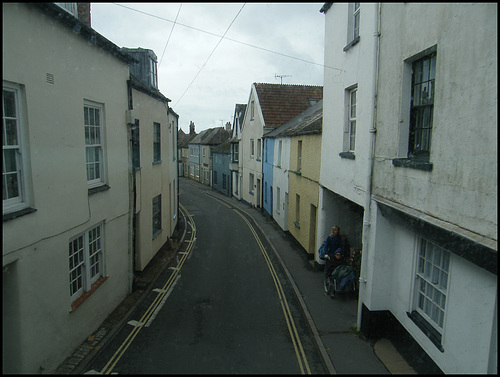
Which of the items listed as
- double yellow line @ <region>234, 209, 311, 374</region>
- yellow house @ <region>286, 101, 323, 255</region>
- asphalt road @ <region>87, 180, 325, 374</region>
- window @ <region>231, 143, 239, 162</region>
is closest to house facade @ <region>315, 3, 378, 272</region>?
yellow house @ <region>286, 101, 323, 255</region>

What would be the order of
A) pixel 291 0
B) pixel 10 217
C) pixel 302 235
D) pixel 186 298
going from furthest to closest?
pixel 302 235
pixel 186 298
pixel 10 217
pixel 291 0

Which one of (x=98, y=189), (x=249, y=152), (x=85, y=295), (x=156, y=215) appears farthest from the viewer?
(x=249, y=152)

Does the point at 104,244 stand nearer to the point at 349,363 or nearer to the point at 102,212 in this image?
the point at 102,212

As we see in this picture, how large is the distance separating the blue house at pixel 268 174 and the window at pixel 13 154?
1735 centimetres

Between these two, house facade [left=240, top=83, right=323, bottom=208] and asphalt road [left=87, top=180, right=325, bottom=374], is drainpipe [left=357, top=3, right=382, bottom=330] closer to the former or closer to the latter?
asphalt road [left=87, top=180, right=325, bottom=374]

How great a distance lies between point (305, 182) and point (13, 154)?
1083 cm

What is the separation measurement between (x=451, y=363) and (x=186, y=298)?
6910mm

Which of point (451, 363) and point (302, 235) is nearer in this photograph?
point (451, 363)

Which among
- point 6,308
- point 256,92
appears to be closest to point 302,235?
point 6,308

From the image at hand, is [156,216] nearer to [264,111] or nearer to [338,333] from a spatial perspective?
[338,333]

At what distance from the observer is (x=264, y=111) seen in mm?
25281

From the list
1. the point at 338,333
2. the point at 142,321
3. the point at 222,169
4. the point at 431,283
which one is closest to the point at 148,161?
the point at 142,321

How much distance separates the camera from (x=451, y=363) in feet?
17.2

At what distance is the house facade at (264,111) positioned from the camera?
25.2m
